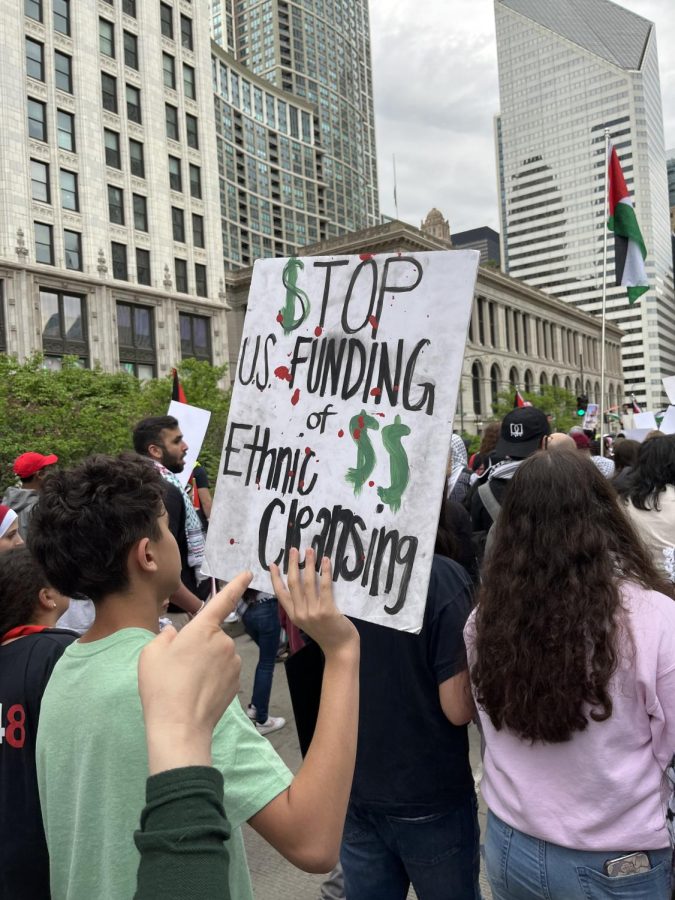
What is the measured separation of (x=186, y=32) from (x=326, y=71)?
88.3 m

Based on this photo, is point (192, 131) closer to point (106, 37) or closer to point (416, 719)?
Result: point (106, 37)

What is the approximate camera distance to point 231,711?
1.34 metres

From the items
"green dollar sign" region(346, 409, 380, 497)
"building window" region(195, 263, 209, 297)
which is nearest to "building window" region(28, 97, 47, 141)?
"building window" region(195, 263, 209, 297)

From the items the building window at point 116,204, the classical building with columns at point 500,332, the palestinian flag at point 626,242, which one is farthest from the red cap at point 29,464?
the classical building with columns at point 500,332

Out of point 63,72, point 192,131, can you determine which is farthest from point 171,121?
point 63,72

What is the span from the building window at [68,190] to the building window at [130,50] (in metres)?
7.23

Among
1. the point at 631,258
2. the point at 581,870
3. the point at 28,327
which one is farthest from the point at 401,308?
the point at 28,327

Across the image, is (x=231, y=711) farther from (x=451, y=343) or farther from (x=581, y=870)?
(x=581, y=870)

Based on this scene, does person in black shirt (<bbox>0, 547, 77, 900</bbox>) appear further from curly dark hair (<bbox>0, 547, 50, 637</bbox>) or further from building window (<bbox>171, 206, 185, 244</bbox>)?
building window (<bbox>171, 206, 185, 244</bbox>)

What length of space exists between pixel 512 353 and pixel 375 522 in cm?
7301

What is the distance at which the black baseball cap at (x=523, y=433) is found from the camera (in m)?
3.73

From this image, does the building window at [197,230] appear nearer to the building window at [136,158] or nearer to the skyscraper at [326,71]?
the building window at [136,158]

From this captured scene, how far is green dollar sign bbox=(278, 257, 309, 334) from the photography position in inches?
71.3

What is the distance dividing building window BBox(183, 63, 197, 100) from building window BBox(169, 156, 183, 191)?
12.8 ft
